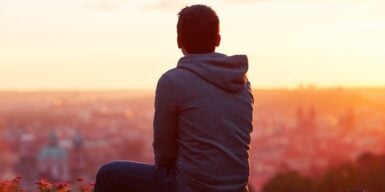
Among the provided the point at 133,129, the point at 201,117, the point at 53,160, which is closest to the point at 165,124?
the point at 201,117

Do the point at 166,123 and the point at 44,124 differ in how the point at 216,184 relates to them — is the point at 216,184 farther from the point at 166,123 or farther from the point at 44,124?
the point at 44,124

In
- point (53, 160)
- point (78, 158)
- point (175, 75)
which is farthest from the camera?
point (78, 158)

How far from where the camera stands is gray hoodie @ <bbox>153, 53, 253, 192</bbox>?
355 centimetres

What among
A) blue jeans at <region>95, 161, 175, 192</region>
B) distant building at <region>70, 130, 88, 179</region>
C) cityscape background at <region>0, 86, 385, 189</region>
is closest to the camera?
blue jeans at <region>95, 161, 175, 192</region>

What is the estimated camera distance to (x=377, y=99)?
82938 mm

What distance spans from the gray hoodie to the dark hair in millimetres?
38

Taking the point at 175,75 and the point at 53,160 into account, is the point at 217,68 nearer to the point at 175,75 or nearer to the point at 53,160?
the point at 175,75

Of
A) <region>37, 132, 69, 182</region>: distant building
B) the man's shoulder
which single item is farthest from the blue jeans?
<region>37, 132, 69, 182</region>: distant building

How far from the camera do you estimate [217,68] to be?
142 inches

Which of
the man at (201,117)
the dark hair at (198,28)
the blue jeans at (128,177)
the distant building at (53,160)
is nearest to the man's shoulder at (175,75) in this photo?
the man at (201,117)

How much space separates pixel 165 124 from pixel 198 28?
13.9 inches

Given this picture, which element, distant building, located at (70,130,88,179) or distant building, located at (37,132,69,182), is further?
distant building, located at (37,132,69,182)

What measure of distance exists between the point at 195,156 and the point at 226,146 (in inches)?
4.7

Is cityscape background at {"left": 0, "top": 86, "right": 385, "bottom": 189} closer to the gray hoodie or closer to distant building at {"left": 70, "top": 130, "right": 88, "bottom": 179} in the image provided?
distant building at {"left": 70, "top": 130, "right": 88, "bottom": 179}
